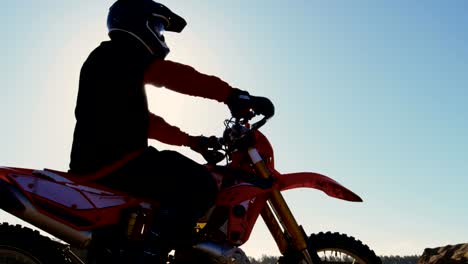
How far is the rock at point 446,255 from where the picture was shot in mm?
11486

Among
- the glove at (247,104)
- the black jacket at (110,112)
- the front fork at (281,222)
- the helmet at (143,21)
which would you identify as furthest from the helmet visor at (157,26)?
the front fork at (281,222)

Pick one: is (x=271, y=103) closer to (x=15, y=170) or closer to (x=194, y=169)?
(x=194, y=169)

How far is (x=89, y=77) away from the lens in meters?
4.37

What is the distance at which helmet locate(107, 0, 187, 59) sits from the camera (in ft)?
15.1

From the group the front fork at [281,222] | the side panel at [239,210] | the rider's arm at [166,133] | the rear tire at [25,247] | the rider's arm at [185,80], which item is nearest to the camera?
the rear tire at [25,247]

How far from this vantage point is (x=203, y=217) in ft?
15.0

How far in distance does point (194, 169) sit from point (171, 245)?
0.69 metres

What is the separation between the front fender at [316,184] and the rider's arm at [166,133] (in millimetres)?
1318

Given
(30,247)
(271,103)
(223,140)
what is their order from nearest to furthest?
1. (30,247)
2. (271,103)
3. (223,140)

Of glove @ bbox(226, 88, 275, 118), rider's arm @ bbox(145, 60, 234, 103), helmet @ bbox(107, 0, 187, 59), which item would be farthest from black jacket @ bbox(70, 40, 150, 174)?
glove @ bbox(226, 88, 275, 118)

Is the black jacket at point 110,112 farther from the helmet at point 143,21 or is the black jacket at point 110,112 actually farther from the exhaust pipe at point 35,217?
the exhaust pipe at point 35,217

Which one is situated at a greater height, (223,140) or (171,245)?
(223,140)

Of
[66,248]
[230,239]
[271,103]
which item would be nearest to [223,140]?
[271,103]

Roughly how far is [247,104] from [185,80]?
63 cm
